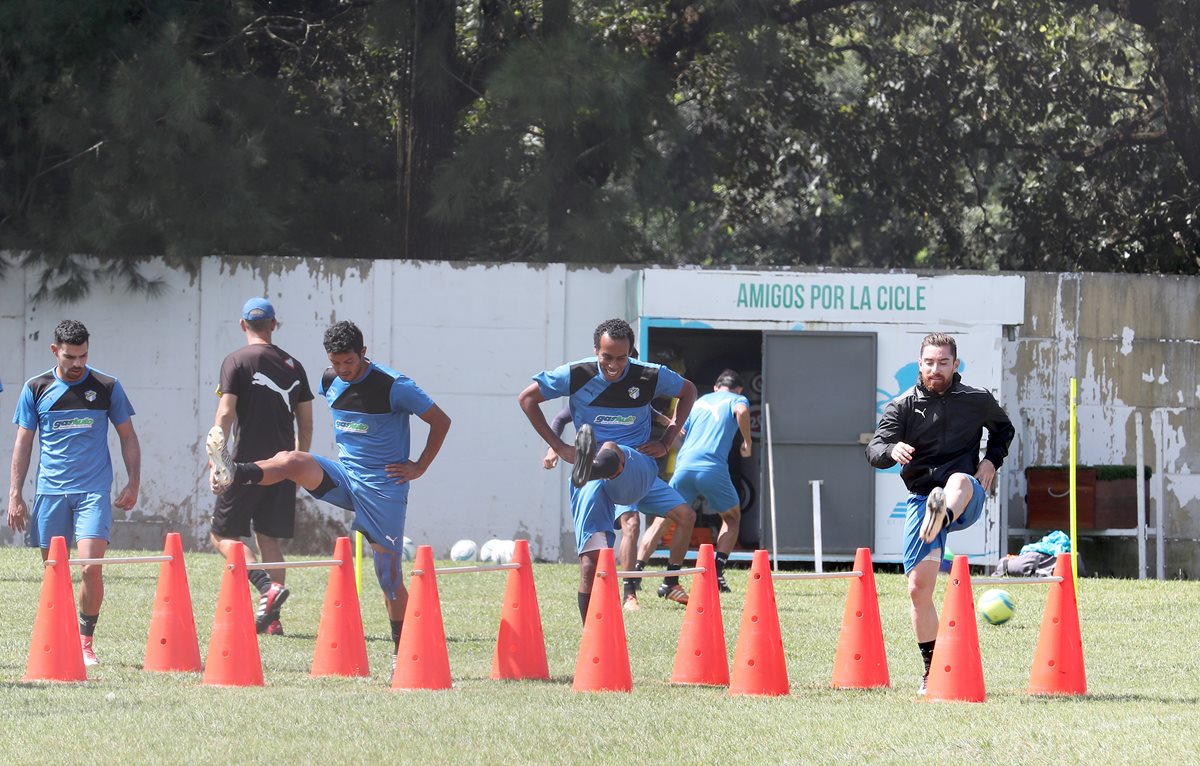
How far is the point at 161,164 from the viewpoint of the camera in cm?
1780

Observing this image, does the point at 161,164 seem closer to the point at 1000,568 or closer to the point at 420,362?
the point at 420,362

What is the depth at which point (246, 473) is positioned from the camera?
895cm

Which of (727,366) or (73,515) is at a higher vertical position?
(727,366)

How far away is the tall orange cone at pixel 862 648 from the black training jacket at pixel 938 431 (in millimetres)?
471

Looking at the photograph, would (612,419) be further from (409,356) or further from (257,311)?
(409,356)

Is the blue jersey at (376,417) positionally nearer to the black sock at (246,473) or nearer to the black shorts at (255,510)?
the black sock at (246,473)

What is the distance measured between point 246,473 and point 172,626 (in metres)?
0.85

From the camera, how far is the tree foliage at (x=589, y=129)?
18.0m

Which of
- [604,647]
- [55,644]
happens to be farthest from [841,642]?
[55,644]

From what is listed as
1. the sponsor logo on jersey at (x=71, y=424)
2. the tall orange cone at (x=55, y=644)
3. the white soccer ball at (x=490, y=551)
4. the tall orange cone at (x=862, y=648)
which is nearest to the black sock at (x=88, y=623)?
the sponsor logo on jersey at (x=71, y=424)

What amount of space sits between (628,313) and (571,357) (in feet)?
2.27

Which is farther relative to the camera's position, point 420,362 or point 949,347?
point 420,362

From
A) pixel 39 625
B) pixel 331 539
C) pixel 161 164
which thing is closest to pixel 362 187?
pixel 161 164

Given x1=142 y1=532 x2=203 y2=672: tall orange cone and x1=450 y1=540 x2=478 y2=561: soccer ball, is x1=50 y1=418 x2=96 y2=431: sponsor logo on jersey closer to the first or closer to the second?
x1=142 y1=532 x2=203 y2=672: tall orange cone
